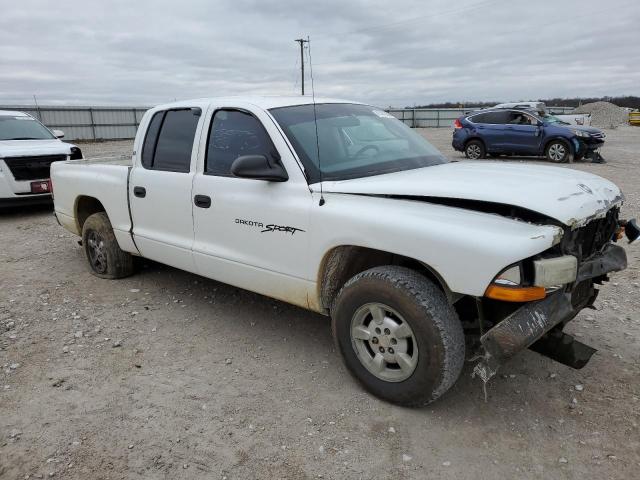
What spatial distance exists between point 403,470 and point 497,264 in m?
1.13

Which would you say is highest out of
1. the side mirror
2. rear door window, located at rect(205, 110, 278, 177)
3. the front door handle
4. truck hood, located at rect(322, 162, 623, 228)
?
rear door window, located at rect(205, 110, 278, 177)

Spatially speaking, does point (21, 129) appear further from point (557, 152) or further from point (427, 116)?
point (427, 116)

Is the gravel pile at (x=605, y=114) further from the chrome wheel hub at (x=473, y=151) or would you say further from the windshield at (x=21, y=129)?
the windshield at (x=21, y=129)

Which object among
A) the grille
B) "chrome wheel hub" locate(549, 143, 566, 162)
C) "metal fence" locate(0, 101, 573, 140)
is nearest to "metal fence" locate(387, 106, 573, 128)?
"metal fence" locate(0, 101, 573, 140)

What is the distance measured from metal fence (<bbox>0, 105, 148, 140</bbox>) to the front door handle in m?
28.4

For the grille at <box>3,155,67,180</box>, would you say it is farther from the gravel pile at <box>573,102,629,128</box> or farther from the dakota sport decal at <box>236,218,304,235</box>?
the gravel pile at <box>573,102,629,128</box>

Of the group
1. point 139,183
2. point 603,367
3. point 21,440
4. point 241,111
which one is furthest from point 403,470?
point 139,183

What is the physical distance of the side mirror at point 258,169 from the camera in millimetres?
3277

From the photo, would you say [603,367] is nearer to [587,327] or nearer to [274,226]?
[587,327]

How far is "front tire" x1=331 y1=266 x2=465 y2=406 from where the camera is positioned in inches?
110

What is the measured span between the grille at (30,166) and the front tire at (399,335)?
752 centimetres

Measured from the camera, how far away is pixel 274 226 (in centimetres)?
348

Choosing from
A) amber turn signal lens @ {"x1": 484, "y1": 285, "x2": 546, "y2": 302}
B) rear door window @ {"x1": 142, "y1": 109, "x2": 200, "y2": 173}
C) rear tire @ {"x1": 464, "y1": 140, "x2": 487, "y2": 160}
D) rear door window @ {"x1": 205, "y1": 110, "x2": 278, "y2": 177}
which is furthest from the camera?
rear tire @ {"x1": 464, "y1": 140, "x2": 487, "y2": 160}

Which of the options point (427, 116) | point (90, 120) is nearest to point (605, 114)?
point (427, 116)
